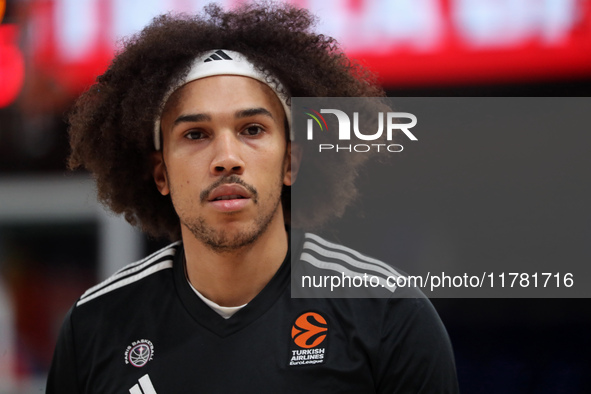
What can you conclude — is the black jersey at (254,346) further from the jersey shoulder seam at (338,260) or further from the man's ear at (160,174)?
the man's ear at (160,174)

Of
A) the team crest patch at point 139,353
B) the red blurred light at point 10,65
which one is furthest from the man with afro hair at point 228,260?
the red blurred light at point 10,65

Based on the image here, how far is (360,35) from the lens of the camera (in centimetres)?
434

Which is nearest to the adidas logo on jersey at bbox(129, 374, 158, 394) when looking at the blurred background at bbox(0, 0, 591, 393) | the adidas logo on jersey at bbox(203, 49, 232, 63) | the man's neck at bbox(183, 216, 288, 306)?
the man's neck at bbox(183, 216, 288, 306)

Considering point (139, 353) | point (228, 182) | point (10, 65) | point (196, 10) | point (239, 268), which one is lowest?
point (139, 353)

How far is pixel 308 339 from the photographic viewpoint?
244 cm

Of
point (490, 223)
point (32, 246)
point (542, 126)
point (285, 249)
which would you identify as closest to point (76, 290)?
point (32, 246)

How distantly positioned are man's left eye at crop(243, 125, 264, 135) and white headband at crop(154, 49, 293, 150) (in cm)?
21

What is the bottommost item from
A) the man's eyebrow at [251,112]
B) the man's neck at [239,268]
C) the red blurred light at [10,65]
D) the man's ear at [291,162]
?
the man's neck at [239,268]

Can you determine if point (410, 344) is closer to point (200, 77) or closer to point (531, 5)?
point (200, 77)

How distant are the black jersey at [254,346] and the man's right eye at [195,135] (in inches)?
22.6

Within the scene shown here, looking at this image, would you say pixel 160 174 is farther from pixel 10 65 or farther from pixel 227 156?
pixel 10 65

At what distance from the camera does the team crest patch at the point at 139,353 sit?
8.29 ft

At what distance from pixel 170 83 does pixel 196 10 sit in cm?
165

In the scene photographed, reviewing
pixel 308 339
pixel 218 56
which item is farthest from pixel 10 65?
pixel 308 339
